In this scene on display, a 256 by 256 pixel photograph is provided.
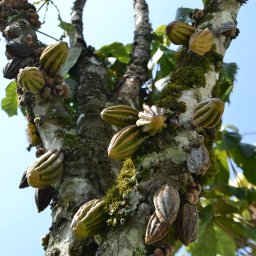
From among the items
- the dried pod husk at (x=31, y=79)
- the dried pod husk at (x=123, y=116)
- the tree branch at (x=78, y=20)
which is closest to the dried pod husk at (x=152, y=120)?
the dried pod husk at (x=123, y=116)

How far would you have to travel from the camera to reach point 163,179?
5.26 ft

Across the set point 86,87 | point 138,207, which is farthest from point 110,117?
point 86,87

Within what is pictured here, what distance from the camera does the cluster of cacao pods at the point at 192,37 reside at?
206cm

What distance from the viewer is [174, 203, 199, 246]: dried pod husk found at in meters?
1.54

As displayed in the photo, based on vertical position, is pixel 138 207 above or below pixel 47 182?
below

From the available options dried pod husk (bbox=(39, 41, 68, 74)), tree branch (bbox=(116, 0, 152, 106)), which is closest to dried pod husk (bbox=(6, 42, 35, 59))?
dried pod husk (bbox=(39, 41, 68, 74))

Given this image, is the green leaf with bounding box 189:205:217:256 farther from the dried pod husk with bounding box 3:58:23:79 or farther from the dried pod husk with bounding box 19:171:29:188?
the dried pod husk with bounding box 3:58:23:79

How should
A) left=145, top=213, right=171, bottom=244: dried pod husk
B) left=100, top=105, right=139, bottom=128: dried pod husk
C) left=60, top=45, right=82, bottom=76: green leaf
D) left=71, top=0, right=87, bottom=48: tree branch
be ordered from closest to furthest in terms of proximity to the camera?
left=145, top=213, right=171, bottom=244: dried pod husk < left=100, top=105, right=139, bottom=128: dried pod husk < left=60, top=45, right=82, bottom=76: green leaf < left=71, top=0, right=87, bottom=48: tree branch

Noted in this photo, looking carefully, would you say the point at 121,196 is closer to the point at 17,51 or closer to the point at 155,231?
the point at 155,231

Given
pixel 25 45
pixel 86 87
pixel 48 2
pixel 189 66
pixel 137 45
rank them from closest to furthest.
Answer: pixel 189 66 < pixel 25 45 < pixel 86 87 < pixel 137 45 < pixel 48 2

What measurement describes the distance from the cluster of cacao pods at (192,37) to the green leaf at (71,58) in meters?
0.74

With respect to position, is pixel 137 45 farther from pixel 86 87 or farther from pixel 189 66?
pixel 189 66

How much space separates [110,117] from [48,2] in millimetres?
1834

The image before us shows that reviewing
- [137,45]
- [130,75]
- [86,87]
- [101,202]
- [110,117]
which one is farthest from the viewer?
[137,45]
